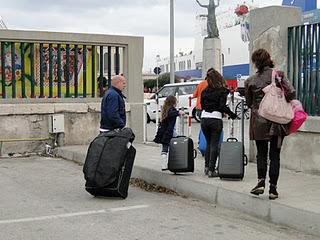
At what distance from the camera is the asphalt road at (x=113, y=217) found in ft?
18.8

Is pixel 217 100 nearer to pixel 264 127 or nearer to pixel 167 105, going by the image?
pixel 167 105

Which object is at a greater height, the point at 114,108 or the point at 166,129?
the point at 114,108

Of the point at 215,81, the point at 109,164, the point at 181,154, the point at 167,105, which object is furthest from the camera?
the point at 167,105

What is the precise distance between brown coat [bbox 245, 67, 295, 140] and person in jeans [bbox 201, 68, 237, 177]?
1234 millimetres

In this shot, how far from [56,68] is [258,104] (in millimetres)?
7367

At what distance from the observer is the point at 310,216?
5707 mm

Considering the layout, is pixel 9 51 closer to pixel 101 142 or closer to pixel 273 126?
→ pixel 101 142

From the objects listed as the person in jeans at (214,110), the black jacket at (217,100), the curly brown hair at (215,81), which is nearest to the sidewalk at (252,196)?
the person in jeans at (214,110)

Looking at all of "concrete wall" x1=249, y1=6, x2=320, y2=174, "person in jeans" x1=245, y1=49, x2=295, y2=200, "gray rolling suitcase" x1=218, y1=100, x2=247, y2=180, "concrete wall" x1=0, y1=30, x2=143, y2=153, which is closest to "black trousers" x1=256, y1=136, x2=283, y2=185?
"person in jeans" x1=245, y1=49, x2=295, y2=200

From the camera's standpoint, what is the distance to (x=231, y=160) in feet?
24.6

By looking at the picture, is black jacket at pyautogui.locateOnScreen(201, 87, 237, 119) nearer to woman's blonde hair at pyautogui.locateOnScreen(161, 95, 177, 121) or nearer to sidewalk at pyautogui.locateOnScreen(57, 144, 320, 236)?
woman's blonde hair at pyautogui.locateOnScreen(161, 95, 177, 121)

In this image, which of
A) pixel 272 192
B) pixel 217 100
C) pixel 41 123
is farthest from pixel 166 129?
pixel 41 123

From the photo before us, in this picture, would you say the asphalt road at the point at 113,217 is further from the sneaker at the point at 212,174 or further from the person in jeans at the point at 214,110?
the person in jeans at the point at 214,110

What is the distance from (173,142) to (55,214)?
7.58ft
